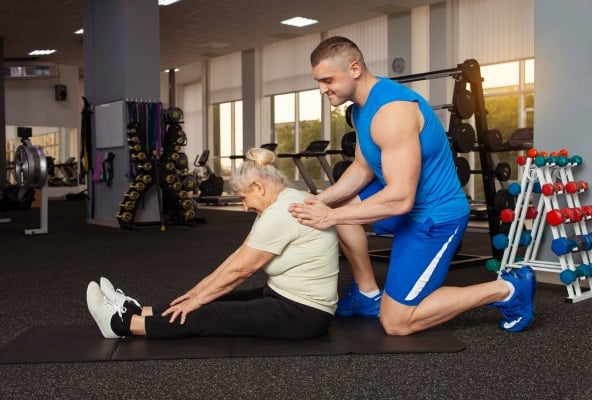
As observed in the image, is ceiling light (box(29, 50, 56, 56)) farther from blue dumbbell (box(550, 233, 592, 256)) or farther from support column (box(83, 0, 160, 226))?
blue dumbbell (box(550, 233, 592, 256))

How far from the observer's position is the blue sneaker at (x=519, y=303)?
2.45 m

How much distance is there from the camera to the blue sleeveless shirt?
2.31 metres

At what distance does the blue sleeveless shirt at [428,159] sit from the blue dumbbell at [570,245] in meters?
0.84

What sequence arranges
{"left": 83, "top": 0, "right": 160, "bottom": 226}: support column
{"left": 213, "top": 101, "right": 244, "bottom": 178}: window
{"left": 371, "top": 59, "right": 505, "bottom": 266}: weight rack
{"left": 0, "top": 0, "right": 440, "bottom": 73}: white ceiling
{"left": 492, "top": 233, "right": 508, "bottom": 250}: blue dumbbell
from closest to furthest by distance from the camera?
1. {"left": 492, "top": 233, "right": 508, "bottom": 250}: blue dumbbell
2. {"left": 371, "top": 59, "right": 505, "bottom": 266}: weight rack
3. {"left": 83, "top": 0, "right": 160, "bottom": 226}: support column
4. {"left": 0, "top": 0, "right": 440, "bottom": 73}: white ceiling
5. {"left": 213, "top": 101, "right": 244, "bottom": 178}: window

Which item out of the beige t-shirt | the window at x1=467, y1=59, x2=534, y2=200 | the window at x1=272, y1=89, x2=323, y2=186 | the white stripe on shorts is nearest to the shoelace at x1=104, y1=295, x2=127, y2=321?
the beige t-shirt

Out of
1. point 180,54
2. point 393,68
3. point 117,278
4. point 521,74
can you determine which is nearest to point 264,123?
point 180,54

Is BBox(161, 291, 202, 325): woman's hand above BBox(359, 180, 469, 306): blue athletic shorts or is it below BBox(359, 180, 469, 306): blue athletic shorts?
below

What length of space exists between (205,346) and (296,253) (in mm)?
456

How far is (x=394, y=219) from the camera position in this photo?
98.1 inches

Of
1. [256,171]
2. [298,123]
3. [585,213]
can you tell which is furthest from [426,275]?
[298,123]

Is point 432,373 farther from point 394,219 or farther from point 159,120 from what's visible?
point 159,120

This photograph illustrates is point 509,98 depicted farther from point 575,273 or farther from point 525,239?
point 575,273

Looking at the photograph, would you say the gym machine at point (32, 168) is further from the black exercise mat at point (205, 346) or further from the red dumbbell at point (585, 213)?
the red dumbbell at point (585, 213)

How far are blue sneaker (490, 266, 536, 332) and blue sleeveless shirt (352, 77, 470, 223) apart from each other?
1.06 ft
